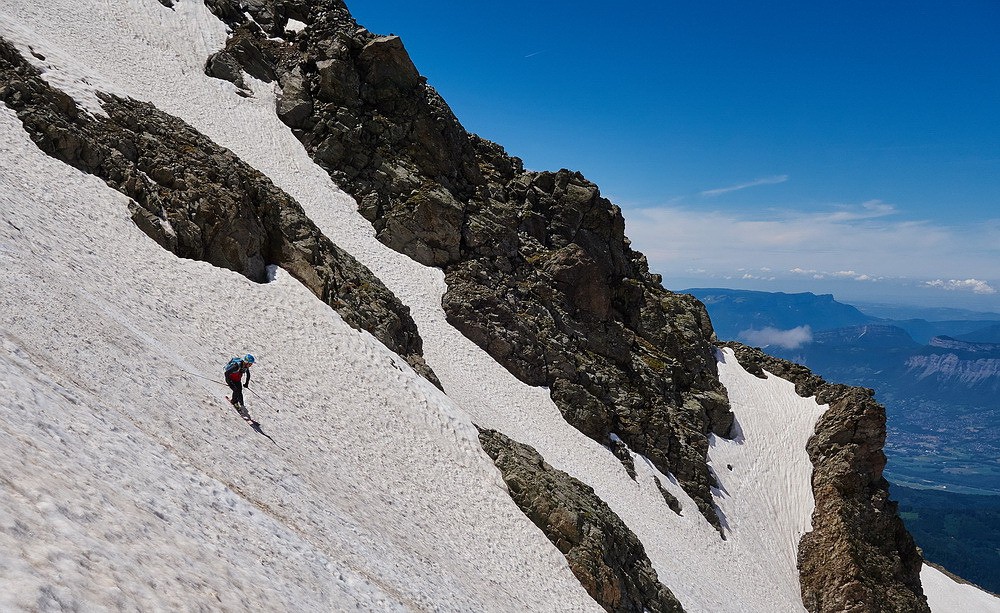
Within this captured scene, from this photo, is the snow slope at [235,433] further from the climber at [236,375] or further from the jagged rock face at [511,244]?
the jagged rock face at [511,244]

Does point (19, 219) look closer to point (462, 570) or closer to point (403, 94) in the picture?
point (462, 570)

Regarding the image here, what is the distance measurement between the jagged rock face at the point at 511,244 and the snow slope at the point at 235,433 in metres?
2.47

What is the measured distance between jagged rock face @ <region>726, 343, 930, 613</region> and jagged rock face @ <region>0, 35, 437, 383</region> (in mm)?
41177

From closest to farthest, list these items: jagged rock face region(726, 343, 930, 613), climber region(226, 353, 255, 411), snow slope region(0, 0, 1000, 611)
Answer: snow slope region(0, 0, 1000, 611) → climber region(226, 353, 255, 411) → jagged rock face region(726, 343, 930, 613)

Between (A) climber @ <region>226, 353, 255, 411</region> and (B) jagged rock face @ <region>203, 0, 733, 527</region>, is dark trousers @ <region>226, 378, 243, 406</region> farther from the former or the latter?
(B) jagged rock face @ <region>203, 0, 733, 527</region>

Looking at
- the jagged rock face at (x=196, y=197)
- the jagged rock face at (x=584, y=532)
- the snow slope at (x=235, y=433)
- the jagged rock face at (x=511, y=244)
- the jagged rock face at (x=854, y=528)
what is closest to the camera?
the snow slope at (x=235, y=433)

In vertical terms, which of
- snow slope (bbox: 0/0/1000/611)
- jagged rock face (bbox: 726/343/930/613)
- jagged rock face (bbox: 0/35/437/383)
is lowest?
jagged rock face (bbox: 726/343/930/613)

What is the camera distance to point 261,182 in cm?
3481

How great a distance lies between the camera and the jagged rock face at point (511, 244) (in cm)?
4547

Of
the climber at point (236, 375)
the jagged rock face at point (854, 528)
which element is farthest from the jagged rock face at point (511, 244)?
the climber at point (236, 375)

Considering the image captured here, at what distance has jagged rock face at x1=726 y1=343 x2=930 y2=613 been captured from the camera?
45.7m

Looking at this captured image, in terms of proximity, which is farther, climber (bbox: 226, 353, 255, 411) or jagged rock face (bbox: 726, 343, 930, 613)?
jagged rock face (bbox: 726, 343, 930, 613)

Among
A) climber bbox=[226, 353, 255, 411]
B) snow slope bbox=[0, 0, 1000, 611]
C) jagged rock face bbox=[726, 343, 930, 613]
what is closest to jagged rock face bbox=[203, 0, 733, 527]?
snow slope bbox=[0, 0, 1000, 611]

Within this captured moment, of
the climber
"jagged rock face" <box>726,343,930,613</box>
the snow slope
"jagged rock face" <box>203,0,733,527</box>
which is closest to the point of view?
the snow slope
